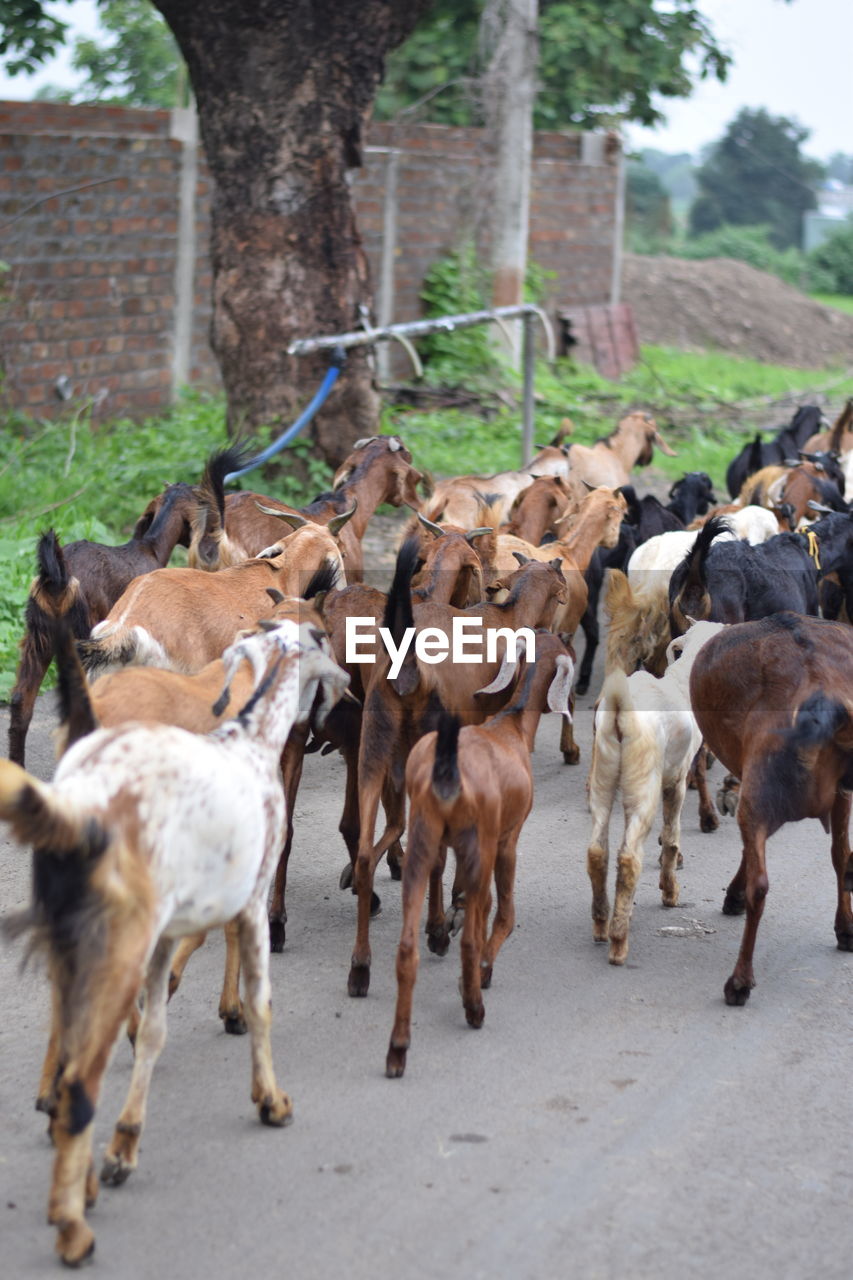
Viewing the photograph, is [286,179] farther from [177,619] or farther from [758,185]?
[758,185]

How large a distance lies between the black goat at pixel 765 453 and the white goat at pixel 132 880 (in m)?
7.12

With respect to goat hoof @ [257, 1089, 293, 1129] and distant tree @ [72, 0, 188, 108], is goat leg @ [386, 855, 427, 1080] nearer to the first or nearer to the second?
goat hoof @ [257, 1089, 293, 1129]

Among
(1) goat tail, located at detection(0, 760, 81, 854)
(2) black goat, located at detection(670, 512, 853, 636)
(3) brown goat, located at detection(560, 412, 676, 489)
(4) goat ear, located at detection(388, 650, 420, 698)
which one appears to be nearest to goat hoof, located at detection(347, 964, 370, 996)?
(4) goat ear, located at detection(388, 650, 420, 698)

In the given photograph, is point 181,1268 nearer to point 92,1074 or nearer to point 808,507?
point 92,1074

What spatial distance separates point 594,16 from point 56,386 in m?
12.4

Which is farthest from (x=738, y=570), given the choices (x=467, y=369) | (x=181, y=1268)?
(x=467, y=369)

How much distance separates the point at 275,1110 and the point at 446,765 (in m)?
1.10

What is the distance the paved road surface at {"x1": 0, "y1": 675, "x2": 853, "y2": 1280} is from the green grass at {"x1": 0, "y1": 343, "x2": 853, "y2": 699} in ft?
10.9

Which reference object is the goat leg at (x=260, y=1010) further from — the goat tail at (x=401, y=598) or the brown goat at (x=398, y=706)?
the goat tail at (x=401, y=598)

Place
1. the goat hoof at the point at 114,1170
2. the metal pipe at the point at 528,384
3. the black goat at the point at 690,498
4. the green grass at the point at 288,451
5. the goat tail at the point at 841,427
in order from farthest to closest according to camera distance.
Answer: the metal pipe at the point at 528,384 → the goat tail at the point at 841,427 → the green grass at the point at 288,451 → the black goat at the point at 690,498 → the goat hoof at the point at 114,1170

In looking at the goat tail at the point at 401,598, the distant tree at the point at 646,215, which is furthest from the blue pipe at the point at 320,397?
the distant tree at the point at 646,215

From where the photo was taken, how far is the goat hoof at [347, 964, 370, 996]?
17.6 ft

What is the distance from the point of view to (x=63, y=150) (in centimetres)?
1268

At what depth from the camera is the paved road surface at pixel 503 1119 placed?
12.9 feet
